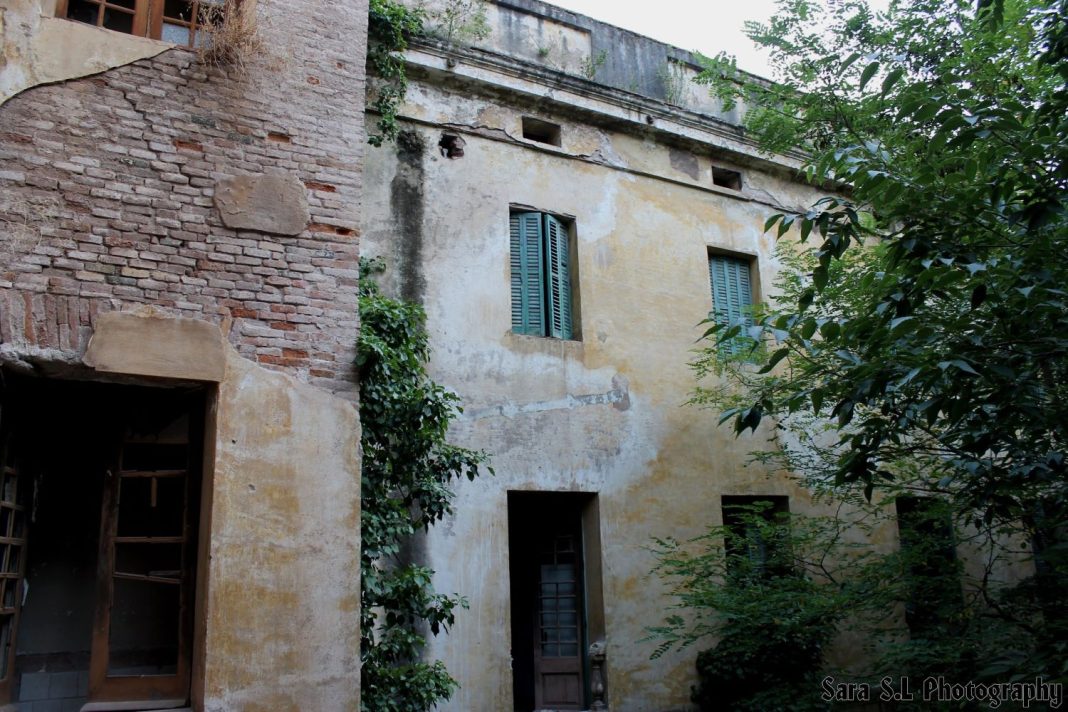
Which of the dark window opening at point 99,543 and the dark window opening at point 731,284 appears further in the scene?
the dark window opening at point 731,284

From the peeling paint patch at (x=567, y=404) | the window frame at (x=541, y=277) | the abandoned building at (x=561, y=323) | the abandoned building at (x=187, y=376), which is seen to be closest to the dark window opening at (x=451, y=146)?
the abandoned building at (x=561, y=323)

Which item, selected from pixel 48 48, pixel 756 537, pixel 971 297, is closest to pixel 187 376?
pixel 48 48

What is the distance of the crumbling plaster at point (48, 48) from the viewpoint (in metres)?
4.72

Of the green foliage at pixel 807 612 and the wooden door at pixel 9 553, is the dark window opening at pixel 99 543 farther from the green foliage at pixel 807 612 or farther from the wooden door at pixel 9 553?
the green foliage at pixel 807 612

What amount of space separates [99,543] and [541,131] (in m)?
6.06

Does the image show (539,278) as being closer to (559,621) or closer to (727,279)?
(727,279)

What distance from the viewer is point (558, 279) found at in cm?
890

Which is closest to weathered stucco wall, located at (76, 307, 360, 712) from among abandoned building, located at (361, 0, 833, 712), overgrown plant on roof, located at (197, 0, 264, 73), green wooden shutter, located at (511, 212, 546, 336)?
A: overgrown plant on roof, located at (197, 0, 264, 73)

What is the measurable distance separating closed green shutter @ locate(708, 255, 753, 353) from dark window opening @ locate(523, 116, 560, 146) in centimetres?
230

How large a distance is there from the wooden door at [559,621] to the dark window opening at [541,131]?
12.8 ft

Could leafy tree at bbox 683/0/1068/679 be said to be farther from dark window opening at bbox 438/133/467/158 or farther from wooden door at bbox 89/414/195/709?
dark window opening at bbox 438/133/467/158

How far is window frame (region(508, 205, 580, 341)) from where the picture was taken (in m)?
8.67

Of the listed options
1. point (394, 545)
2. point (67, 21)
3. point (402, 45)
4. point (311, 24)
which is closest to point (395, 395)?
point (394, 545)

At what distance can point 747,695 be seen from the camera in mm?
8211
